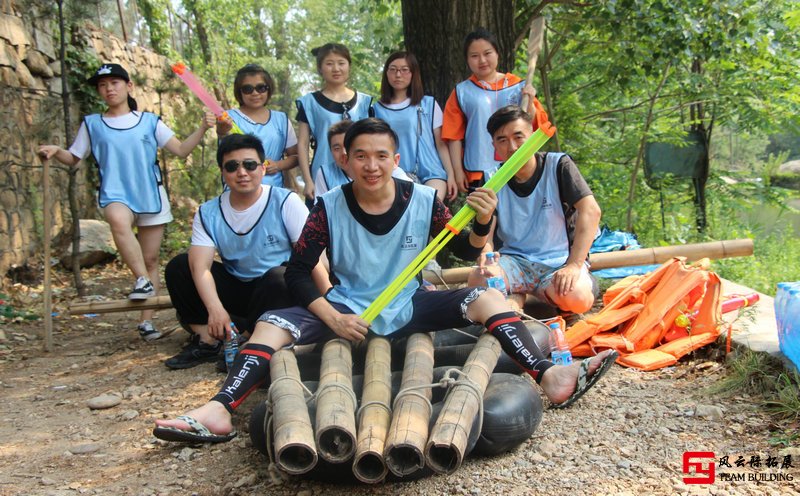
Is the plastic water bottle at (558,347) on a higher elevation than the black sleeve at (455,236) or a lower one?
lower

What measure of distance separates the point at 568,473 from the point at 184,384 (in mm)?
2248

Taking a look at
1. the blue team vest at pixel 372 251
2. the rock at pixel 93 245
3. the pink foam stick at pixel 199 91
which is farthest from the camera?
the rock at pixel 93 245

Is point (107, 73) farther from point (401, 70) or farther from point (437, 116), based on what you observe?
point (437, 116)

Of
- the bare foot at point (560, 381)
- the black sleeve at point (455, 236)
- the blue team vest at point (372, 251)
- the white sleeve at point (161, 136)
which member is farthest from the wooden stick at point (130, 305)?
the bare foot at point (560, 381)

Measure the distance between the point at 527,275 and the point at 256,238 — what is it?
1.61m

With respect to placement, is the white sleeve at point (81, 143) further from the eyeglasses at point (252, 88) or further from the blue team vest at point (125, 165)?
the eyeglasses at point (252, 88)

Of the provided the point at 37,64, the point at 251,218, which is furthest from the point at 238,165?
the point at 37,64

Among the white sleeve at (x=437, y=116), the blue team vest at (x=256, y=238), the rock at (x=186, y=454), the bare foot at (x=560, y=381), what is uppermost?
the white sleeve at (x=437, y=116)

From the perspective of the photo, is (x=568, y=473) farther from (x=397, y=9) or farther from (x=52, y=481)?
(x=397, y=9)

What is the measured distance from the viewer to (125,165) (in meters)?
4.82

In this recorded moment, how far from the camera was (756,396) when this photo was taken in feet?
10.3

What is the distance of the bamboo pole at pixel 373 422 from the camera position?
2.24m

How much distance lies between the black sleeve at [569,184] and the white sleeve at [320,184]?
161cm

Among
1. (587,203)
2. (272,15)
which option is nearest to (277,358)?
(587,203)
